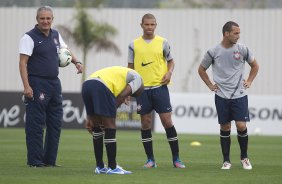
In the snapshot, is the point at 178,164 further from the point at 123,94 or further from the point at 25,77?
the point at 25,77

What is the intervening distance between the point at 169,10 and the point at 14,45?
8.56 m

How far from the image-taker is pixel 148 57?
15156mm

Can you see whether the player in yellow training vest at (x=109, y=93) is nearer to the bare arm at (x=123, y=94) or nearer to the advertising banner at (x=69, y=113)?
the bare arm at (x=123, y=94)

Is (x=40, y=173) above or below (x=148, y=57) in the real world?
below

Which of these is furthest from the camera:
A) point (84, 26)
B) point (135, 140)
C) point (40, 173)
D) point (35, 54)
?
point (84, 26)

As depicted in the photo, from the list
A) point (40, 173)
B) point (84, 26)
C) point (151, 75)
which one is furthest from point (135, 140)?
point (84, 26)

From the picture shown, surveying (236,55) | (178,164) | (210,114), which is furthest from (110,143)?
(210,114)

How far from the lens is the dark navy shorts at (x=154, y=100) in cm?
1520

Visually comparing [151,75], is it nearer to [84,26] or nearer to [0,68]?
[84,26]

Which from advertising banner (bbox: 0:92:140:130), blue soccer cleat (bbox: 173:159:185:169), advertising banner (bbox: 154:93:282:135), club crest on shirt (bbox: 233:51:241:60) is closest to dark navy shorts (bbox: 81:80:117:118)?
blue soccer cleat (bbox: 173:159:185:169)

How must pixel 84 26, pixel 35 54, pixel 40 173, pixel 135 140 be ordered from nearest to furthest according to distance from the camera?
pixel 40 173 → pixel 35 54 → pixel 135 140 → pixel 84 26

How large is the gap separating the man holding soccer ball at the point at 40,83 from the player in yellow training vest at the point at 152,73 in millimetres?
1007

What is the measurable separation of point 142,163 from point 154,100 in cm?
133

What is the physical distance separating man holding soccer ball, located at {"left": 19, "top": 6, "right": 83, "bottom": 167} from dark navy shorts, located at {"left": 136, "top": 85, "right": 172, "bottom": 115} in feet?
3.73
